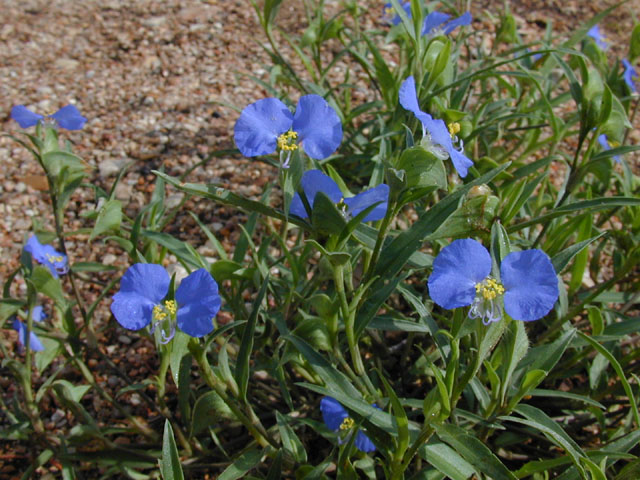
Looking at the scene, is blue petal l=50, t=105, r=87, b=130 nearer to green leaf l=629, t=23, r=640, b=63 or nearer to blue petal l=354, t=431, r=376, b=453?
blue petal l=354, t=431, r=376, b=453

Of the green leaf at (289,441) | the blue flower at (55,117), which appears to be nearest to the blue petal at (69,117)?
the blue flower at (55,117)

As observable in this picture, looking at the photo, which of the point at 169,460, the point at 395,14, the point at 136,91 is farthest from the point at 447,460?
the point at 136,91

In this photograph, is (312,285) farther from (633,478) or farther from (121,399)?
(121,399)

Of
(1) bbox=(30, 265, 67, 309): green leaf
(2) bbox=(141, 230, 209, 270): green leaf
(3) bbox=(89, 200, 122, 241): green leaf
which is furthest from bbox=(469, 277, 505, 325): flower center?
(1) bbox=(30, 265, 67, 309): green leaf

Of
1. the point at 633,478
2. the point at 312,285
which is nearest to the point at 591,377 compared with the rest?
the point at 633,478

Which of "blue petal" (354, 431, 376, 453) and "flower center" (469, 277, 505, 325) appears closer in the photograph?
"flower center" (469, 277, 505, 325)

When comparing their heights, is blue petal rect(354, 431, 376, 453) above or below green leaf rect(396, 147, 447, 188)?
below
